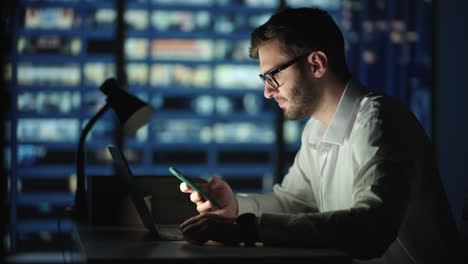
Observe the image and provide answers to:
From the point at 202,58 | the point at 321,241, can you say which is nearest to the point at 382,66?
the point at 202,58

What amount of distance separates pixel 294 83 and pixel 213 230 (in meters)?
0.65

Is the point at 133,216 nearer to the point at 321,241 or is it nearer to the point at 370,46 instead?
the point at 321,241

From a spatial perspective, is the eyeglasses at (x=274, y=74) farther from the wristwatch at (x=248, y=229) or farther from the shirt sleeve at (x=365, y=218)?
the wristwatch at (x=248, y=229)

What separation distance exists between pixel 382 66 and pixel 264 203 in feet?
12.0

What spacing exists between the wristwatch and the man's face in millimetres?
556

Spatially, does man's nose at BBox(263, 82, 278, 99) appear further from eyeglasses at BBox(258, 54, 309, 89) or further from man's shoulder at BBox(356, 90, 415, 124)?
man's shoulder at BBox(356, 90, 415, 124)

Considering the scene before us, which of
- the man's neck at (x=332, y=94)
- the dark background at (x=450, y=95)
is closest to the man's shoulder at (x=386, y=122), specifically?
the man's neck at (x=332, y=94)

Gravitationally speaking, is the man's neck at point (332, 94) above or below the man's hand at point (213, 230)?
above

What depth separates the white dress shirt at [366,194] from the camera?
130 centimetres

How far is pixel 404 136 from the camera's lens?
4.87ft

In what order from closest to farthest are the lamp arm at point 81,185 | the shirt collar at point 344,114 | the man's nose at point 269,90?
1. the shirt collar at point 344,114
2. the man's nose at point 269,90
3. the lamp arm at point 81,185

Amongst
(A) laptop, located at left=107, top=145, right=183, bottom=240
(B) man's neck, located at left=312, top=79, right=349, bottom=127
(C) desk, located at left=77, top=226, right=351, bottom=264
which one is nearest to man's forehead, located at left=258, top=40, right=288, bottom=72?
(B) man's neck, located at left=312, top=79, right=349, bottom=127

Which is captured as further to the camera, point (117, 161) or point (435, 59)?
point (435, 59)

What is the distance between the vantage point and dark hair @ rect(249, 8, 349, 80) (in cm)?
172
